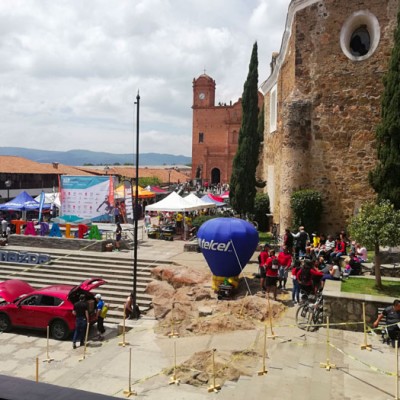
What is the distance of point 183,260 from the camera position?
60.0ft

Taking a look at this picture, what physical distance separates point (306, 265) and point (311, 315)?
1544 mm

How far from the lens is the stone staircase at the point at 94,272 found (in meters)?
16.1

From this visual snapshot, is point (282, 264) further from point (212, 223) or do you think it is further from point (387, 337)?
point (387, 337)

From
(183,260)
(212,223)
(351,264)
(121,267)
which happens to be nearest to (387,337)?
(351,264)

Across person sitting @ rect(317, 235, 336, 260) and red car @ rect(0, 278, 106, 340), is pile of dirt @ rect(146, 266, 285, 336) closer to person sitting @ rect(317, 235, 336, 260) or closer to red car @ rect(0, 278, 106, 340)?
red car @ rect(0, 278, 106, 340)

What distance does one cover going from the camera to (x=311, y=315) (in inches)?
435

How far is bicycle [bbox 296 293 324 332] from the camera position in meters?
10.8

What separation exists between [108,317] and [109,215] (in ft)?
28.9

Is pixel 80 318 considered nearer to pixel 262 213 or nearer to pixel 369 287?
pixel 369 287

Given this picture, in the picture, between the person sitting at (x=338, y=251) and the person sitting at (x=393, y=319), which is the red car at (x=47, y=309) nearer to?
the person sitting at (x=393, y=319)

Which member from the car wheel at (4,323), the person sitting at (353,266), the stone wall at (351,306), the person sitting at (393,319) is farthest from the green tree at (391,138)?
the car wheel at (4,323)

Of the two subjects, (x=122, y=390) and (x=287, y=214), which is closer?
(x=122, y=390)

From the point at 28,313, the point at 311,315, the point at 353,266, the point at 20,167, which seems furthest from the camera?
the point at 20,167

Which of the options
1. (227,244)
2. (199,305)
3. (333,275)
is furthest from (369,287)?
(199,305)
